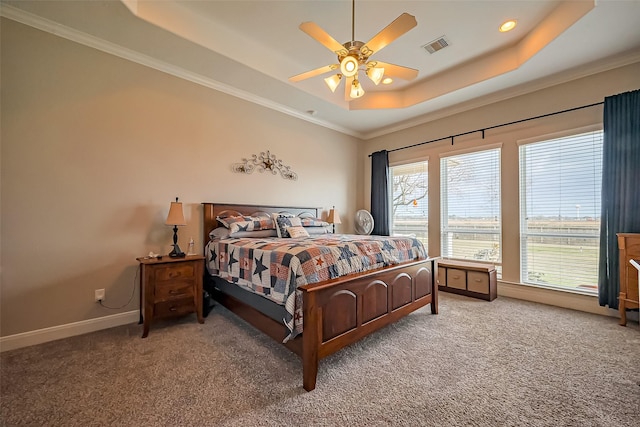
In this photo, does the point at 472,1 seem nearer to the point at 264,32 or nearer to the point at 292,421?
the point at 264,32

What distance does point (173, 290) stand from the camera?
8.61 feet

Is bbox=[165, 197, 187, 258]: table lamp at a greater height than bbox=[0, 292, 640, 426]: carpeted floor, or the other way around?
bbox=[165, 197, 187, 258]: table lamp

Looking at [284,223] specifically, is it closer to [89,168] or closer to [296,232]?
[296,232]

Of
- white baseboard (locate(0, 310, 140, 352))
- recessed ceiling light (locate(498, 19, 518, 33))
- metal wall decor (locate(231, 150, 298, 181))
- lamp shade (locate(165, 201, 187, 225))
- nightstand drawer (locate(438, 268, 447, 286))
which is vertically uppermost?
recessed ceiling light (locate(498, 19, 518, 33))

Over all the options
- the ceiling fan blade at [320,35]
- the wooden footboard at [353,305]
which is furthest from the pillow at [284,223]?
the ceiling fan blade at [320,35]

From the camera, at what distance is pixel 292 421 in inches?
56.5

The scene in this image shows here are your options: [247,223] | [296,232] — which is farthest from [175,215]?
[296,232]

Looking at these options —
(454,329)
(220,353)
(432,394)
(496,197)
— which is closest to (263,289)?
(220,353)

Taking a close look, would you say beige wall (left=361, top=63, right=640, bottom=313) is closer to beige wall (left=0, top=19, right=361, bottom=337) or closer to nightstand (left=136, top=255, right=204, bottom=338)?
beige wall (left=0, top=19, right=361, bottom=337)

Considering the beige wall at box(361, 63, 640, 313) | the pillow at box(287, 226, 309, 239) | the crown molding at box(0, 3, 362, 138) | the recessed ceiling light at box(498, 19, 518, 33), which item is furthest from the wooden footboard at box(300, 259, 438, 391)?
the crown molding at box(0, 3, 362, 138)

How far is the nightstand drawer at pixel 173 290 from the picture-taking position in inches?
100.0

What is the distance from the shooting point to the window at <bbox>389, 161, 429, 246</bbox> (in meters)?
4.73

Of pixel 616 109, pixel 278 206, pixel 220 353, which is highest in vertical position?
pixel 616 109

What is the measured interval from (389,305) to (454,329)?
0.79 metres
